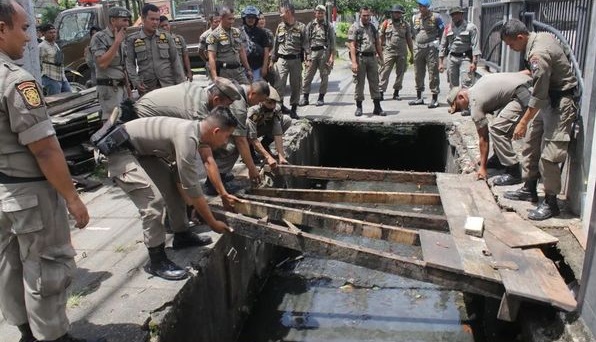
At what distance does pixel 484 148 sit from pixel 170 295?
3339 millimetres

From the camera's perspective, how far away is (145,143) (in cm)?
349

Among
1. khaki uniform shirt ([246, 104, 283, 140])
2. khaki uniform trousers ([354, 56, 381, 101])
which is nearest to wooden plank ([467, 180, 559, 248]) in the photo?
khaki uniform shirt ([246, 104, 283, 140])

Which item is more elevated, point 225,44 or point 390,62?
point 225,44

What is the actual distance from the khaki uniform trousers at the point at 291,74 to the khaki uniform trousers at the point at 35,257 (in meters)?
6.15

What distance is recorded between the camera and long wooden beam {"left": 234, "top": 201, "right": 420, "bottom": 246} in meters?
3.62

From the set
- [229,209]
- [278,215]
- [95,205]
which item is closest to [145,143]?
[229,209]

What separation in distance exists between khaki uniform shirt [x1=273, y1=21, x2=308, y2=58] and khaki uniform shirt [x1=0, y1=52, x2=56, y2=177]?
637 centimetres

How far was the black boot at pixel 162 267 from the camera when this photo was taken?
3.40 m

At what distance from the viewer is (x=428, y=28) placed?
28.5ft

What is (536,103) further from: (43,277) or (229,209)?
(43,277)

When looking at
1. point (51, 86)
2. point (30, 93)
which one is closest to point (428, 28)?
point (51, 86)

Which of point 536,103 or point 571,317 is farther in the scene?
point 536,103

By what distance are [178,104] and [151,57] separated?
2293 mm

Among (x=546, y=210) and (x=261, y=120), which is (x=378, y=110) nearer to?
(x=261, y=120)
